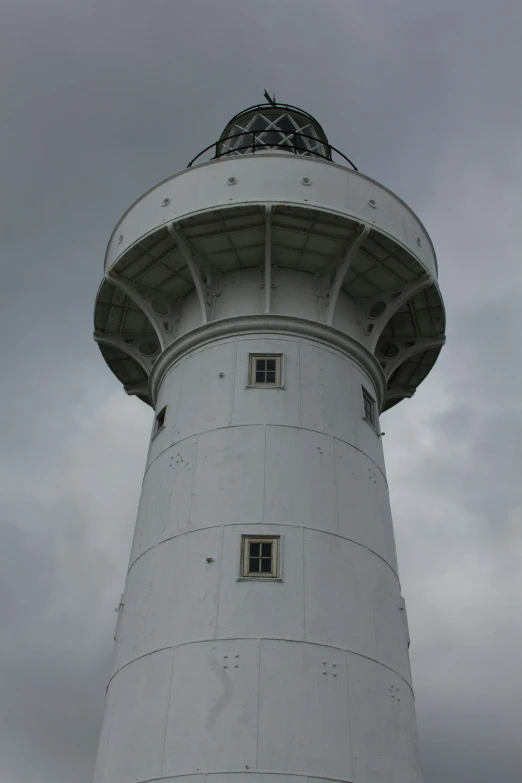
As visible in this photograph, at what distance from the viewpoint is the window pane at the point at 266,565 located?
1134 cm

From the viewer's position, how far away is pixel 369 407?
49.6ft

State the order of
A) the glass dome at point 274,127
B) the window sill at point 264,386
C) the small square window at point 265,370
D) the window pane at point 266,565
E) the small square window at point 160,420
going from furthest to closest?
the glass dome at point 274,127
the small square window at point 160,420
the small square window at point 265,370
the window sill at point 264,386
the window pane at point 266,565

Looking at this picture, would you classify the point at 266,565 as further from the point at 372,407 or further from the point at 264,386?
the point at 372,407

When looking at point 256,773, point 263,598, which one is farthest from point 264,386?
point 256,773

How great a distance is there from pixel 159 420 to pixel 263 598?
5.39 m

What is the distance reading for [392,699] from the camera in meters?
11.0

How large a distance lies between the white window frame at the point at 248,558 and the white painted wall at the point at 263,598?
4.2 inches

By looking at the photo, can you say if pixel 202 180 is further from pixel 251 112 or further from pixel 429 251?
pixel 251 112

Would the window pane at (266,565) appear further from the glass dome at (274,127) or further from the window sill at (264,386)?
the glass dome at (274,127)

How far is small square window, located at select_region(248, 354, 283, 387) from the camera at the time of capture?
13.9 m

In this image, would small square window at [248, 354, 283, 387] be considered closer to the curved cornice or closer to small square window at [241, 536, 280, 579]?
the curved cornice

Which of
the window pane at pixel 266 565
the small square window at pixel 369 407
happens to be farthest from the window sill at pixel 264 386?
the window pane at pixel 266 565

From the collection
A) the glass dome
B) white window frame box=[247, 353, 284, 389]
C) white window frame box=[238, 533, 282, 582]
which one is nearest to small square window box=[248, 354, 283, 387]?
white window frame box=[247, 353, 284, 389]

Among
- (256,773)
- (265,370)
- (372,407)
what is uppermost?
(372,407)
